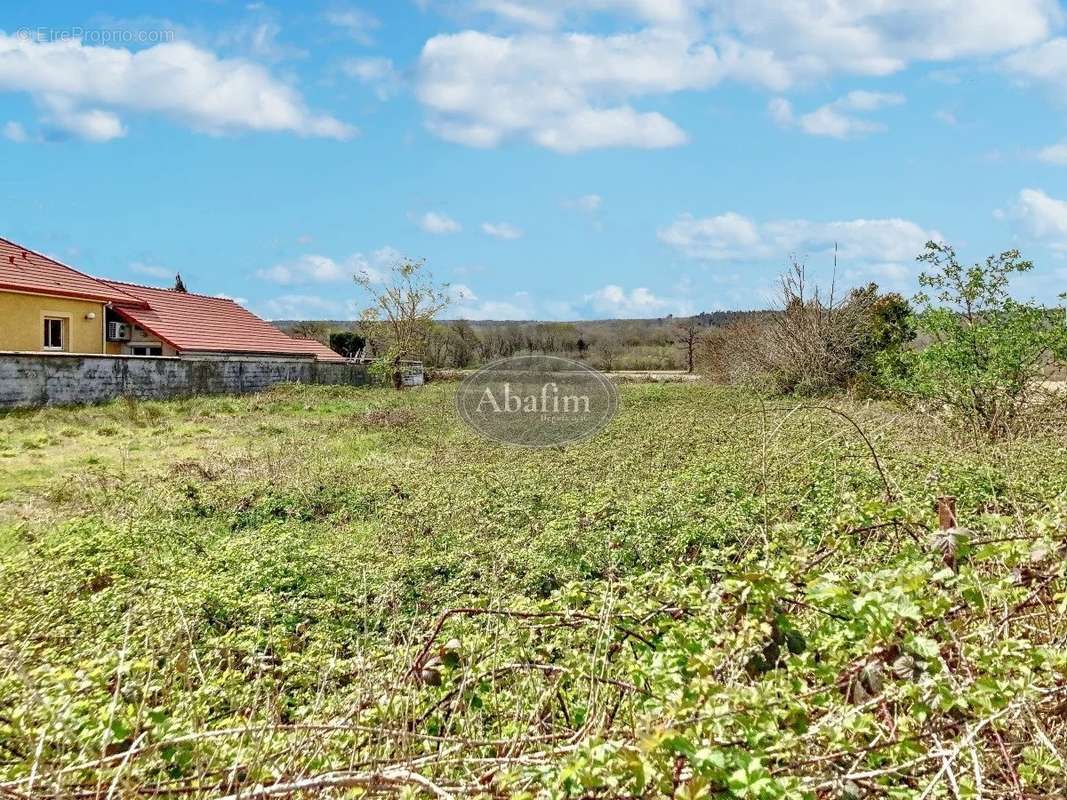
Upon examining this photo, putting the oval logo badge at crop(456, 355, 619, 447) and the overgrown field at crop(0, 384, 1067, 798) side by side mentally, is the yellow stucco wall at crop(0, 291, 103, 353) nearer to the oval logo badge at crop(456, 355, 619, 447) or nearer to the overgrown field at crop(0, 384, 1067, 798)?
the oval logo badge at crop(456, 355, 619, 447)

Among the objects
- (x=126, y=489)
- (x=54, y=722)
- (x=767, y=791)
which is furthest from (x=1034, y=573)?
(x=126, y=489)

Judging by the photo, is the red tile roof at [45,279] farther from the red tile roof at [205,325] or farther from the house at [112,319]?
the red tile roof at [205,325]

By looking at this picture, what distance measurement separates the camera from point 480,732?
7.68 ft

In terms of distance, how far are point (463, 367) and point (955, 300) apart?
25.6 m

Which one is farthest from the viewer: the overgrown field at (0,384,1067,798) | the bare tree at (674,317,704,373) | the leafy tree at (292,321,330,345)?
the leafy tree at (292,321,330,345)

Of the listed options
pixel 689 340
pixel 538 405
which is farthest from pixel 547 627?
pixel 689 340

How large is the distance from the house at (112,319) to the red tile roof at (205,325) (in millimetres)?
32

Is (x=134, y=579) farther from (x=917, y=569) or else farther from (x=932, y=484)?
(x=932, y=484)

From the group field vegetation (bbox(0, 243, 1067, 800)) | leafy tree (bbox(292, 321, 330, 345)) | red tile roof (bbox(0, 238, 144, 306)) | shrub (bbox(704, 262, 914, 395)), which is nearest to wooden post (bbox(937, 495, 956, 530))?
field vegetation (bbox(0, 243, 1067, 800))

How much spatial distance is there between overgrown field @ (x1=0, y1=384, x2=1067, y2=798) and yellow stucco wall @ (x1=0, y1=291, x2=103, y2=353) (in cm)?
1212

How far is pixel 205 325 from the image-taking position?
25016 mm

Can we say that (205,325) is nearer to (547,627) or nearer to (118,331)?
(118,331)

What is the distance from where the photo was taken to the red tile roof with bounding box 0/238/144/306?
1872 cm

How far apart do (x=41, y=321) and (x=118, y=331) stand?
2.77 m
